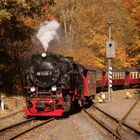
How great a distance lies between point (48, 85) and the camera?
19156 mm

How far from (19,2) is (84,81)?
23.3ft

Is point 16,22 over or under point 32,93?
over

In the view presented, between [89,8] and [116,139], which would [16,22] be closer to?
[116,139]

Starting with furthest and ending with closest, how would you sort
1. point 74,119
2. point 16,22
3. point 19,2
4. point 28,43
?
point 28,43
point 16,22
point 19,2
point 74,119

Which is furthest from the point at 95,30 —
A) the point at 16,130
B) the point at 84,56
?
the point at 16,130

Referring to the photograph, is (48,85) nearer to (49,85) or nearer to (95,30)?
(49,85)

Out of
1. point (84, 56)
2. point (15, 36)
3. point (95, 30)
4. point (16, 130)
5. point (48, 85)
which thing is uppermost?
point (95, 30)

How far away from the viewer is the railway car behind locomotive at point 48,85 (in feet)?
61.3

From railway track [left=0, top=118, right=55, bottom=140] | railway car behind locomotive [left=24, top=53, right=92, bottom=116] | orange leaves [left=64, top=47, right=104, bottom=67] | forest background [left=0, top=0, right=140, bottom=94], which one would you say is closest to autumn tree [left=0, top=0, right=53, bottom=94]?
railway car behind locomotive [left=24, top=53, right=92, bottom=116]

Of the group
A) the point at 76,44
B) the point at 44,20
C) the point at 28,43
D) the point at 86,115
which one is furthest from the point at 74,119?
the point at 76,44

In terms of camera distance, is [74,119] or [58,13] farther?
[58,13]

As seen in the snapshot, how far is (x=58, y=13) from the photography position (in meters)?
54.7

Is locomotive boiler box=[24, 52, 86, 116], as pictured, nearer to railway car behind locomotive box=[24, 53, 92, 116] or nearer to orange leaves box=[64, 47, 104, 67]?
railway car behind locomotive box=[24, 53, 92, 116]

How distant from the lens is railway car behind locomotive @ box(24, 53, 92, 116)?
1869cm
